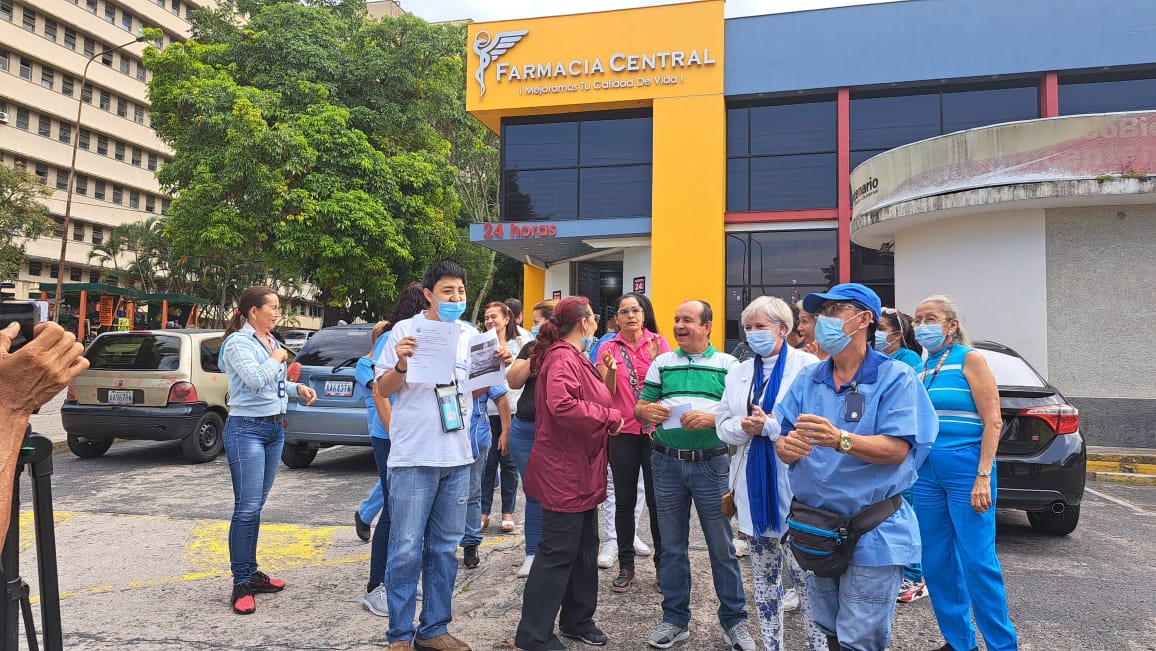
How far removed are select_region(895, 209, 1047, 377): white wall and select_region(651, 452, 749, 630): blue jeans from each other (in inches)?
306

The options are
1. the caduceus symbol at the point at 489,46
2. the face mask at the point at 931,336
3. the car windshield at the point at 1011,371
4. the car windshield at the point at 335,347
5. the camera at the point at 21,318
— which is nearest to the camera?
Result: the camera at the point at 21,318

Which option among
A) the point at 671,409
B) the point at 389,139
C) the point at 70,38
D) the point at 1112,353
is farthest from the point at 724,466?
the point at 70,38

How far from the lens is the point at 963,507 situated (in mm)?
3373

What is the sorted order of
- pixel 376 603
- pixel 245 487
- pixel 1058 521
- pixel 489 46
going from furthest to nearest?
pixel 489 46 → pixel 1058 521 → pixel 245 487 → pixel 376 603

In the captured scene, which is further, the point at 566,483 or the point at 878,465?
the point at 566,483

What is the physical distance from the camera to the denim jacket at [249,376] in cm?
411

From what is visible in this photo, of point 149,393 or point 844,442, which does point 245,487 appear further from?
point 149,393

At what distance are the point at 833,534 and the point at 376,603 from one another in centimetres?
275

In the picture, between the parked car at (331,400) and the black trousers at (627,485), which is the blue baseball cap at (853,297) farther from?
the parked car at (331,400)

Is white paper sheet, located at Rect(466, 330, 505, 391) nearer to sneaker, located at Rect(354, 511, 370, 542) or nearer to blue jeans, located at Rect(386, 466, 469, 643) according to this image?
blue jeans, located at Rect(386, 466, 469, 643)

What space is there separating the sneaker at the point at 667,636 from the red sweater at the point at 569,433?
764 millimetres

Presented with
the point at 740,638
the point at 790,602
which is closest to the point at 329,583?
the point at 740,638

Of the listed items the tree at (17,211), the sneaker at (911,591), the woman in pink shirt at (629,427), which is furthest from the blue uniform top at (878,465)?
the tree at (17,211)

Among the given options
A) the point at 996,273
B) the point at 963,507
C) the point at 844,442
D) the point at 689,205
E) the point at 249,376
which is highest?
the point at 689,205
